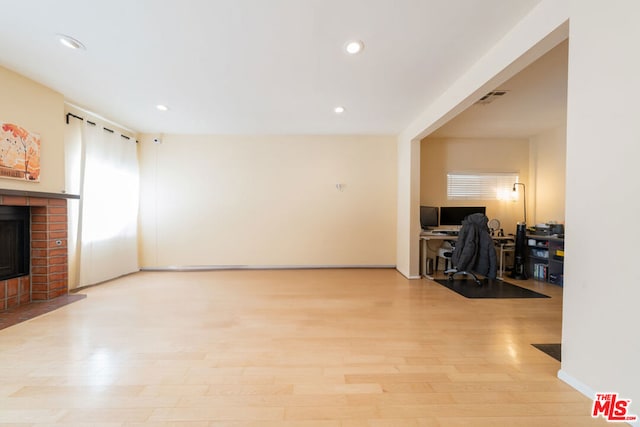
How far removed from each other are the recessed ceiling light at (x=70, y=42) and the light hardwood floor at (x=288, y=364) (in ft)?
8.34

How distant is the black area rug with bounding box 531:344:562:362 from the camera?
1.86 metres

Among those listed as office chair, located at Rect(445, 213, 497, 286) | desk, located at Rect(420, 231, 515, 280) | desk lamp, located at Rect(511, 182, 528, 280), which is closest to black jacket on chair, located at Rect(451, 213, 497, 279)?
office chair, located at Rect(445, 213, 497, 286)

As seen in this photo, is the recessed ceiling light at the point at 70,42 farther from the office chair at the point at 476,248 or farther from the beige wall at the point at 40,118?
the office chair at the point at 476,248

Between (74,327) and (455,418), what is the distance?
3.22 metres

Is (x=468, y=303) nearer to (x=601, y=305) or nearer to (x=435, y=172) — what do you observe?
(x=601, y=305)

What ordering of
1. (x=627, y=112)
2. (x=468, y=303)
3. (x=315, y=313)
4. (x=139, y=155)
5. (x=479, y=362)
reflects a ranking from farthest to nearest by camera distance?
(x=139, y=155)
(x=468, y=303)
(x=315, y=313)
(x=479, y=362)
(x=627, y=112)

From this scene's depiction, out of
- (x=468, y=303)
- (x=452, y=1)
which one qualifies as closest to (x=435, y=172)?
(x=468, y=303)

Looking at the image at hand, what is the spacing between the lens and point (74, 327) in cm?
232

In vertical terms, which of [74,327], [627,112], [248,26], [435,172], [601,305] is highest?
[248,26]

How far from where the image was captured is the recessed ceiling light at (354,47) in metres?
2.06

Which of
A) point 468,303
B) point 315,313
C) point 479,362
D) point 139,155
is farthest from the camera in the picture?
point 139,155

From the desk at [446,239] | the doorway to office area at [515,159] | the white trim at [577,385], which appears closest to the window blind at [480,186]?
the doorway to office area at [515,159]

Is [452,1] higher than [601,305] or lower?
higher

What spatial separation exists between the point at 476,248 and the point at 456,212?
112 cm
